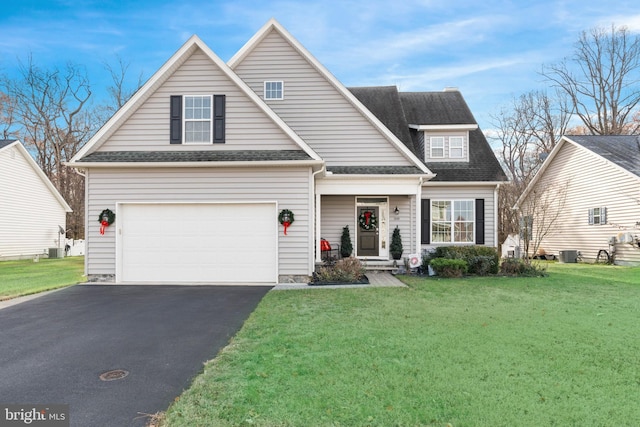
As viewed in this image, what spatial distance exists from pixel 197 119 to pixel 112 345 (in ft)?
24.2

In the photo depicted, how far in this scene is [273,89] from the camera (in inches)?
558

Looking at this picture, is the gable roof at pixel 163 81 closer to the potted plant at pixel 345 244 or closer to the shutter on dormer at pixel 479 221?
the potted plant at pixel 345 244

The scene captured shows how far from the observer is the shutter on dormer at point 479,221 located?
50.4 feet

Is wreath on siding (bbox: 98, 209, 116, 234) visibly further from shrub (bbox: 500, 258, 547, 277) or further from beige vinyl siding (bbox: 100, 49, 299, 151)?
shrub (bbox: 500, 258, 547, 277)

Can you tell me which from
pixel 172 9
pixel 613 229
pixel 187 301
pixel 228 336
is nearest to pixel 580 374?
pixel 228 336

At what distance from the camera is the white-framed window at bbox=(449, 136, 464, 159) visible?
53.1 ft

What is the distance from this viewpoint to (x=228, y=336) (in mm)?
6020

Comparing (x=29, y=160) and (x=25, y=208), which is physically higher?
(x=29, y=160)

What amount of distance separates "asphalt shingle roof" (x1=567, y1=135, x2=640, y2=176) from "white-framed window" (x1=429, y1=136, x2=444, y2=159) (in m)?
7.44

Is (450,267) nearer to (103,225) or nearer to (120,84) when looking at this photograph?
(103,225)

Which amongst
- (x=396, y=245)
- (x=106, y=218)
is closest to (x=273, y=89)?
(x=106, y=218)

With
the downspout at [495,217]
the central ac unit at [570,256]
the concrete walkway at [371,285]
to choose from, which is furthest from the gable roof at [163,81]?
the central ac unit at [570,256]

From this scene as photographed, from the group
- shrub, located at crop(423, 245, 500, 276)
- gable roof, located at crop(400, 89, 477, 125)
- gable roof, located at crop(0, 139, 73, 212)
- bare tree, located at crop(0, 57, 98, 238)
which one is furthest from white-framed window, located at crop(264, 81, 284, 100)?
bare tree, located at crop(0, 57, 98, 238)

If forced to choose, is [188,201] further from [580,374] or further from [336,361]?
[580,374]
